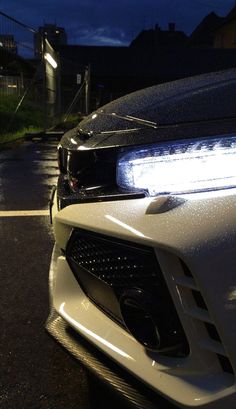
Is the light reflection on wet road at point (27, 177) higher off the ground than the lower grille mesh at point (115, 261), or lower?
lower

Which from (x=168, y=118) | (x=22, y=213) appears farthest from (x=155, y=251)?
(x=22, y=213)

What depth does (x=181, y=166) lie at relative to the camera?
82.9 inches

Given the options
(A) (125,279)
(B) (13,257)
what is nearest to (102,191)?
(A) (125,279)

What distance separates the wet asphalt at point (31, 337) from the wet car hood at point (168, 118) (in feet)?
3.15

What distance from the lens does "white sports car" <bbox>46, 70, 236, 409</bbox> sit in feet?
5.62

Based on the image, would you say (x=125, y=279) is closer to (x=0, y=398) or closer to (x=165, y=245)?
(x=165, y=245)

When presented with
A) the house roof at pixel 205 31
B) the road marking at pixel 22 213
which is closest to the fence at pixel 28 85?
the road marking at pixel 22 213

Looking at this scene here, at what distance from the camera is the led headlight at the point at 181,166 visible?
203 centimetres

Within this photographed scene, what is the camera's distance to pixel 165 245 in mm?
1746

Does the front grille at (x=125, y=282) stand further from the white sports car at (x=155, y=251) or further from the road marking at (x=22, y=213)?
the road marking at (x=22, y=213)

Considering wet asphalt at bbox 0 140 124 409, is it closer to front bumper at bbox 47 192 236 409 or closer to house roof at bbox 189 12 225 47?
front bumper at bbox 47 192 236 409

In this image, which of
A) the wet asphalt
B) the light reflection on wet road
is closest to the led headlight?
the wet asphalt

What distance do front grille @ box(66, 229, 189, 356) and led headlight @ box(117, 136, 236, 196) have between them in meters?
0.28

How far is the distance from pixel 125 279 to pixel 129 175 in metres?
0.44
